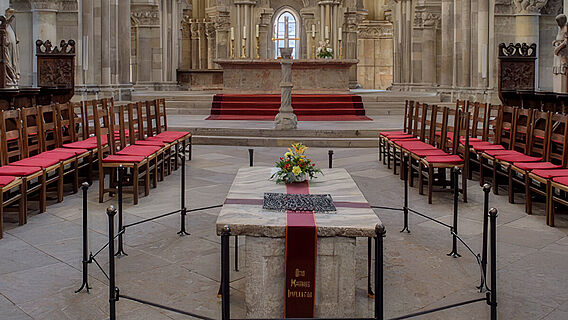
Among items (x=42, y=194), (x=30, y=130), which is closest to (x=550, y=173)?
(x=42, y=194)

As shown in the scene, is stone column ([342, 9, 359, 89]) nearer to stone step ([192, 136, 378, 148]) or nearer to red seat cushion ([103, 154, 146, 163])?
stone step ([192, 136, 378, 148])

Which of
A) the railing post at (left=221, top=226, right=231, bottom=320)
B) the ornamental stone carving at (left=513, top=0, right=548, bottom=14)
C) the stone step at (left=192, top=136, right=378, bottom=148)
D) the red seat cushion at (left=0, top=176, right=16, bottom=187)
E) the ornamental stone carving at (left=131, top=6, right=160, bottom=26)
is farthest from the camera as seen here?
the ornamental stone carving at (left=131, top=6, right=160, bottom=26)

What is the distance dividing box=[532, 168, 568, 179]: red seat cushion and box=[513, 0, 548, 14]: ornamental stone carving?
12092mm

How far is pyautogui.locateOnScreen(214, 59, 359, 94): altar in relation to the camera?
19750mm

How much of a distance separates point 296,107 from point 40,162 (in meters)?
11.6

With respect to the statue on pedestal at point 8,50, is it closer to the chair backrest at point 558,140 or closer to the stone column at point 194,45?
the chair backrest at point 558,140

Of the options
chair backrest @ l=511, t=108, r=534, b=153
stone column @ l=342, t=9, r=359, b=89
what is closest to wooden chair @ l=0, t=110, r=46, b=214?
chair backrest @ l=511, t=108, r=534, b=153

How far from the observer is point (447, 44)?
2164cm

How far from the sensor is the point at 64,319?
12.0ft

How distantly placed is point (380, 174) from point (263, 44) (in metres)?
A: 22.9

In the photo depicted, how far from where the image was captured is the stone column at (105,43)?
18648 millimetres

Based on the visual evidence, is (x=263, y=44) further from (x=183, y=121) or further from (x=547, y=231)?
(x=547, y=231)

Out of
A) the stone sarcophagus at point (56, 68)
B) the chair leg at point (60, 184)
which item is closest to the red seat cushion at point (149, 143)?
the chair leg at point (60, 184)

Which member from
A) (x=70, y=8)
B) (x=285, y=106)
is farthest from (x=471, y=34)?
(x=70, y=8)
